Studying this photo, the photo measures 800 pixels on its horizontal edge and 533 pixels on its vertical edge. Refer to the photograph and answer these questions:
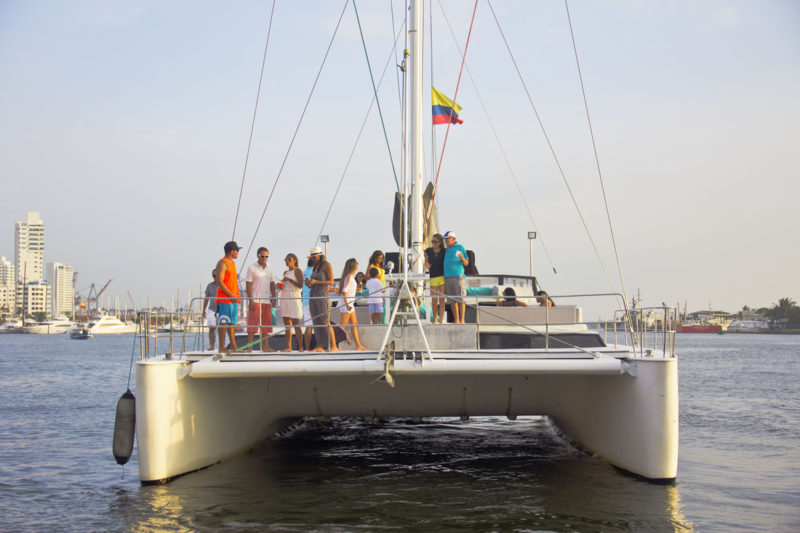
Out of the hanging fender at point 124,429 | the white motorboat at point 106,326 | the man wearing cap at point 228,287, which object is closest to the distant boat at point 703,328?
the white motorboat at point 106,326

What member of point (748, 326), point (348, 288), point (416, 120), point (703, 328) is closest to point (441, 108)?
point (416, 120)

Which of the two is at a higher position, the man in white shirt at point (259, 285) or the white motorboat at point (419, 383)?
the man in white shirt at point (259, 285)

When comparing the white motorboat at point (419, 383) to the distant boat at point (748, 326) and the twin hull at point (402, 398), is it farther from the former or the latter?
the distant boat at point (748, 326)

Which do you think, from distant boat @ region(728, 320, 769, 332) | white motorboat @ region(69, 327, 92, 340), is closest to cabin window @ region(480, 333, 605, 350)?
white motorboat @ region(69, 327, 92, 340)

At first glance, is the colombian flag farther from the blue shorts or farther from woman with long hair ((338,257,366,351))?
the blue shorts

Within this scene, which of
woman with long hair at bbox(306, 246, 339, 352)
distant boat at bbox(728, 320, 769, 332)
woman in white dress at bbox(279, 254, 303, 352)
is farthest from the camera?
distant boat at bbox(728, 320, 769, 332)

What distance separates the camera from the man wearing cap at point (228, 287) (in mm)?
9141

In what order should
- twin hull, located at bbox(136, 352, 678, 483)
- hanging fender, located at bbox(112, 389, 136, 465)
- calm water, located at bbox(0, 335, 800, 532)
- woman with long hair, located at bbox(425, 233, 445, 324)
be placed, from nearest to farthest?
calm water, located at bbox(0, 335, 800, 532)
twin hull, located at bbox(136, 352, 678, 483)
hanging fender, located at bbox(112, 389, 136, 465)
woman with long hair, located at bbox(425, 233, 445, 324)

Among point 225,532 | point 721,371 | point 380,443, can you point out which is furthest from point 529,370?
point 721,371

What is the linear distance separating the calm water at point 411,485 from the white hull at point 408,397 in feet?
1.22

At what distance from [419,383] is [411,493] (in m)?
1.45

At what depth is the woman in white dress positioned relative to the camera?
9242 mm

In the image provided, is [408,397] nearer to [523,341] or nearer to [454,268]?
[523,341]

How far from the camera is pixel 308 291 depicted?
34.2ft
